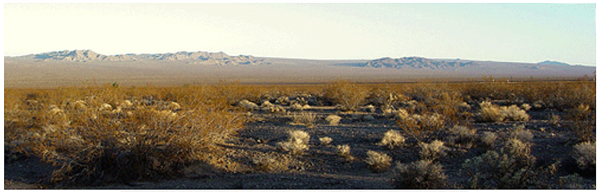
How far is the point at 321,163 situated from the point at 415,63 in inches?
6494

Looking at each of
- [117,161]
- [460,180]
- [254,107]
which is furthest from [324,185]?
[254,107]

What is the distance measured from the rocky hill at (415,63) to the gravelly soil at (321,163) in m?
Answer: 154

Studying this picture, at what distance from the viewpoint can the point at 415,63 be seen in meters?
167

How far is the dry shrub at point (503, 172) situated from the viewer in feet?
23.9

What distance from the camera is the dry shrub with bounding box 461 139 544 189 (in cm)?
727

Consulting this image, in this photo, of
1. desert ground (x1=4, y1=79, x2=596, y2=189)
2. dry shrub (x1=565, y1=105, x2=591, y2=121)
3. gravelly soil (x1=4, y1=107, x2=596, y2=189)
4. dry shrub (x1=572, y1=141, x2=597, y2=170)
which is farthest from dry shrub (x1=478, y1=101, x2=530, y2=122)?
dry shrub (x1=572, y1=141, x2=597, y2=170)

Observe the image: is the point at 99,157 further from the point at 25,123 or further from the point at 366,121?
the point at 366,121

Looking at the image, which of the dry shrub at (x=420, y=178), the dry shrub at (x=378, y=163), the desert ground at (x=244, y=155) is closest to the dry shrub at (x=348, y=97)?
the desert ground at (x=244, y=155)

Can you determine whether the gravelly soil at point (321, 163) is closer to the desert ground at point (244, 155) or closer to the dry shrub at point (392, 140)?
the desert ground at point (244, 155)

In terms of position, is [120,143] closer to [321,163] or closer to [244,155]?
[244,155]

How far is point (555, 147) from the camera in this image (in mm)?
10602

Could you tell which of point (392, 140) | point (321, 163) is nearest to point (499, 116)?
point (392, 140)

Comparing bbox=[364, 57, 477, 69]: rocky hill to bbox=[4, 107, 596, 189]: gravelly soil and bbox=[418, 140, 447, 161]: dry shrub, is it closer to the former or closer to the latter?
bbox=[4, 107, 596, 189]: gravelly soil

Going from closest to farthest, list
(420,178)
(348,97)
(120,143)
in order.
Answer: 1. (420,178)
2. (120,143)
3. (348,97)
